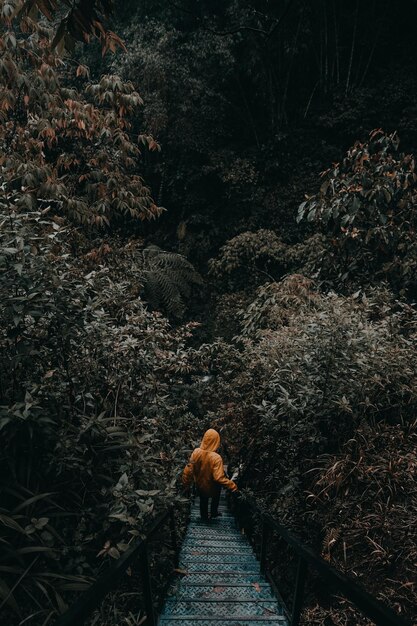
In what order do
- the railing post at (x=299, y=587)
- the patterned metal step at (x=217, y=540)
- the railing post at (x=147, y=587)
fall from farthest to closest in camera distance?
1. the patterned metal step at (x=217, y=540)
2. the railing post at (x=147, y=587)
3. the railing post at (x=299, y=587)

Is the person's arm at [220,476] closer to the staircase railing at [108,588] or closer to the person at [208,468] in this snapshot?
the person at [208,468]

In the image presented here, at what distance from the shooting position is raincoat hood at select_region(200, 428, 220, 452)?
5301 mm

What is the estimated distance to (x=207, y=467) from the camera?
5305 millimetres

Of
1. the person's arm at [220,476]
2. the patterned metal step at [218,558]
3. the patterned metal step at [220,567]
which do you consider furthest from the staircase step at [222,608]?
the person's arm at [220,476]

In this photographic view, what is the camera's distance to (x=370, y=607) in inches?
53.4

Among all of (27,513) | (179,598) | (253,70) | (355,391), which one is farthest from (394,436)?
(253,70)

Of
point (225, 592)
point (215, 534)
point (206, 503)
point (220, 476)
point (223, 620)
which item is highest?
point (220, 476)

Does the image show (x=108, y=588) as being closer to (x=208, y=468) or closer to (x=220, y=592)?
(x=220, y=592)

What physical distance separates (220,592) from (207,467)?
1.98 metres

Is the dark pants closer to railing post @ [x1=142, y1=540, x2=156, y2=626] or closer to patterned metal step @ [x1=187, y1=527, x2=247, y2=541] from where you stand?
patterned metal step @ [x1=187, y1=527, x2=247, y2=541]

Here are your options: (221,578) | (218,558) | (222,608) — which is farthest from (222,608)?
(218,558)

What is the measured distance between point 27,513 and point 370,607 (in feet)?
6.14

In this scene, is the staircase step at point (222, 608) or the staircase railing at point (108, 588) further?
the staircase step at point (222, 608)

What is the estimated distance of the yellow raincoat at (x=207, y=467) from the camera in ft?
17.2
